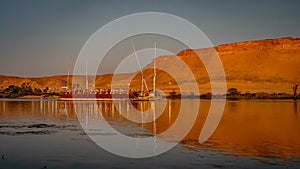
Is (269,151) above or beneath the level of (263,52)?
beneath

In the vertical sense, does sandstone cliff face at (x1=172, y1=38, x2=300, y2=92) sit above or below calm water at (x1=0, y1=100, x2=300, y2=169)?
above

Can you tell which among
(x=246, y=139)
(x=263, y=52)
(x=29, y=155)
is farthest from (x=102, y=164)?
(x=263, y=52)

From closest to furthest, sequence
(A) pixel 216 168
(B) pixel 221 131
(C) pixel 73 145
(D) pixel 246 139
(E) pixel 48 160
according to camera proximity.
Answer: (A) pixel 216 168, (E) pixel 48 160, (C) pixel 73 145, (D) pixel 246 139, (B) pixel 221 131

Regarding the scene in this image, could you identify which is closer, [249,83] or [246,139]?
[246,139]

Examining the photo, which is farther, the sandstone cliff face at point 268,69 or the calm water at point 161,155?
the sandstone cliff face at point 268,69

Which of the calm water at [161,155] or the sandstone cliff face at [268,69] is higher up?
the sandstone cliff face at [268,69]

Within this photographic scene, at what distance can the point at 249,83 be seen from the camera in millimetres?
164750

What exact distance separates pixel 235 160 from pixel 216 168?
215cm

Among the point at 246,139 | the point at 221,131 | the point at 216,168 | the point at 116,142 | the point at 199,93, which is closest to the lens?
the point at 216,168

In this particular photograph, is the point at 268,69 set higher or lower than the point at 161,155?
higher

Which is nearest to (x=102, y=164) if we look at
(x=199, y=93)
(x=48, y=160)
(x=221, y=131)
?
(x=48, y=160)

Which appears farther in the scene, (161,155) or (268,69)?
(268,69)

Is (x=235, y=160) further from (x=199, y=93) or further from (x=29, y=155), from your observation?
(x=199, y=93)

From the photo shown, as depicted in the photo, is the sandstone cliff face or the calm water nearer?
the calm water
